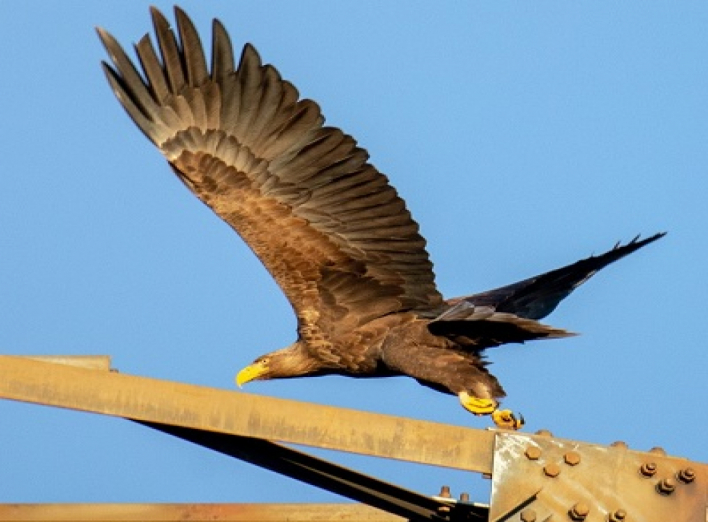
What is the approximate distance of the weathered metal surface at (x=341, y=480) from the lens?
4.67 metres

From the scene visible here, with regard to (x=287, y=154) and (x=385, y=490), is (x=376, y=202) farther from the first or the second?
(x=385, y=490)

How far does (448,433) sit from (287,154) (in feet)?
11.9

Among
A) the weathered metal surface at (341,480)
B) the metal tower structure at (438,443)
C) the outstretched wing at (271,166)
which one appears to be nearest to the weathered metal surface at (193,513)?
the weathered metal surface at (341,480)

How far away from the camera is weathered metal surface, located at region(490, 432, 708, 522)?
433 cm

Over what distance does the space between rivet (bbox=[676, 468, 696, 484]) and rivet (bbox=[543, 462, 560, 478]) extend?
0.35 m

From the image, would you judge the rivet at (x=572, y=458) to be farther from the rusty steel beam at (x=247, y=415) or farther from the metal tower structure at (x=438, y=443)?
the rusty steel beam at (x=247, y=415)

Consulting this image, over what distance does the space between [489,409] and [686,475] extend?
10.2 ft

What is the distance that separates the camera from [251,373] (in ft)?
27.7

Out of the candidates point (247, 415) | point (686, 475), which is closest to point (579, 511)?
point (686, 475)

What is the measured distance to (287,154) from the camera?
7.81 m

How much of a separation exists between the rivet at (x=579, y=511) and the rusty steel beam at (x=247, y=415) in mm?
273

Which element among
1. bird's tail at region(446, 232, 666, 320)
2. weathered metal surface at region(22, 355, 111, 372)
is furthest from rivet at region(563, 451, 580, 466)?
bird's tail at region(446, 232, 666, 320)

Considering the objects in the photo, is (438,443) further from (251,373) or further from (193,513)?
(251,373)

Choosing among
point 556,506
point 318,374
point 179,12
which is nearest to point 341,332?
point 318,374
